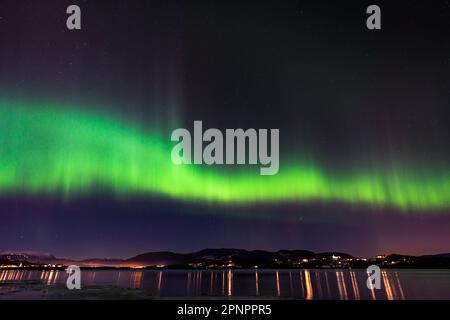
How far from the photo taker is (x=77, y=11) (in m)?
26.4
